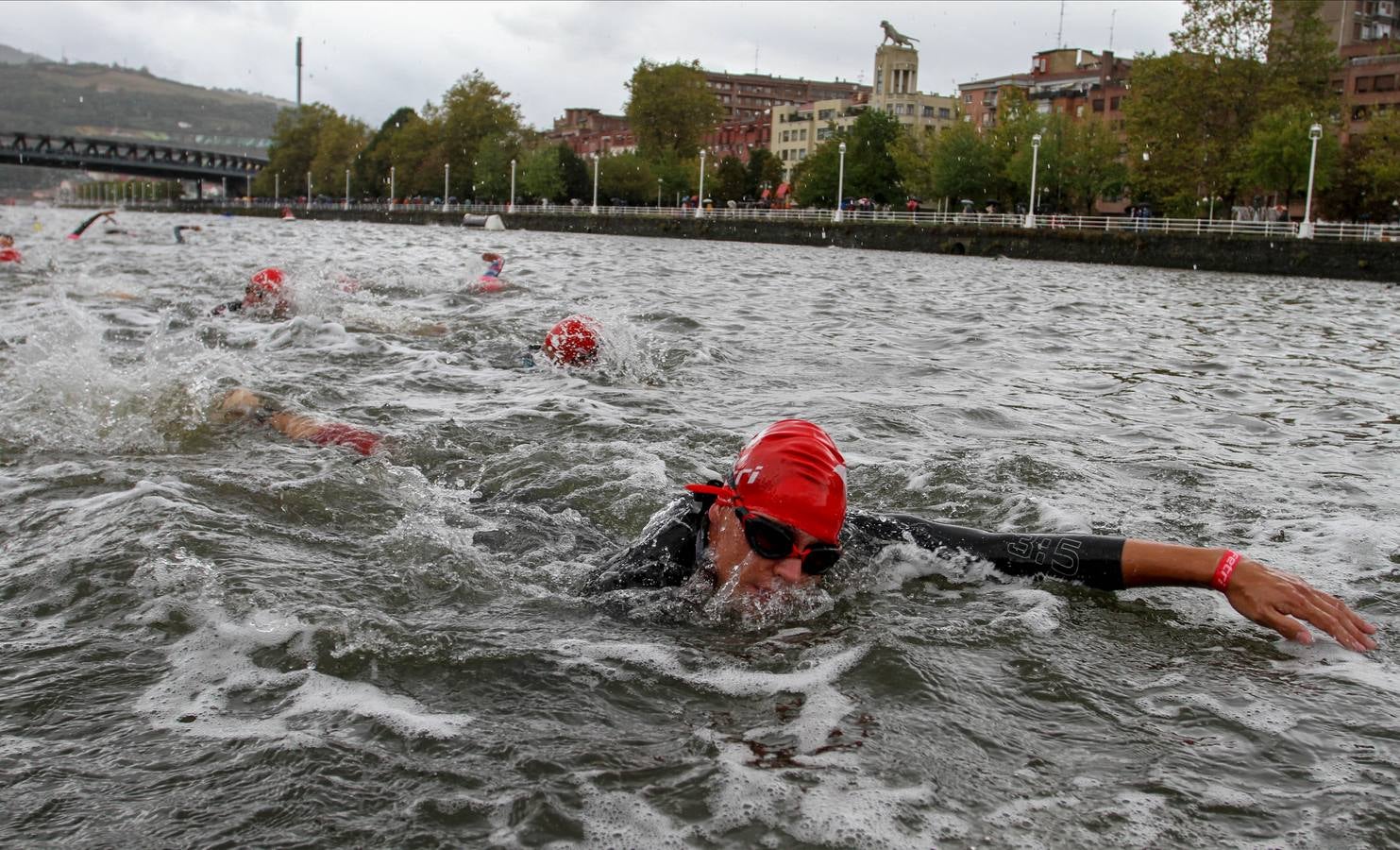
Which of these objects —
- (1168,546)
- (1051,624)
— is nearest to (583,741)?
(1051,624)

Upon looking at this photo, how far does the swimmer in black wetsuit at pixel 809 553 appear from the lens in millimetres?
3746

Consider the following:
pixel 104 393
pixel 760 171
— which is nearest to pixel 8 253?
pixel 104 393

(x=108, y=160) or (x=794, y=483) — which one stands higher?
(x=108, y=160)

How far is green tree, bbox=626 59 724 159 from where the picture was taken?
345ft

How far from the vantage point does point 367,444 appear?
680 centimetres

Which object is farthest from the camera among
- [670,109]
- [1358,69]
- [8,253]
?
[670,109]

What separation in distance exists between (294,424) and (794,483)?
14.7 ft

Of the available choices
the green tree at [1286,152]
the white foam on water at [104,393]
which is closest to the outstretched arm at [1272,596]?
the white foam on water at [104,393]

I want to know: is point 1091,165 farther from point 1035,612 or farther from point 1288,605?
point 1288,605

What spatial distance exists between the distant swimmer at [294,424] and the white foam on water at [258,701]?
3112 millimetres

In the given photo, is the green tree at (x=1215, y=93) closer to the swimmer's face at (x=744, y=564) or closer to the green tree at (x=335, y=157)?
the swimmer's face at (x=744, y=564)

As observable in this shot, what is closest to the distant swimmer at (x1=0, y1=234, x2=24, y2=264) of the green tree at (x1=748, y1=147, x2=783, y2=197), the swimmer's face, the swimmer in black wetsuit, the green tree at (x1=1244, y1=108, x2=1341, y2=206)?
the swimmer in black wetsuit

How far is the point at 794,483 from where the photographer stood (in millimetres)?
3803

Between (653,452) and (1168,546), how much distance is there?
12.2 ft
